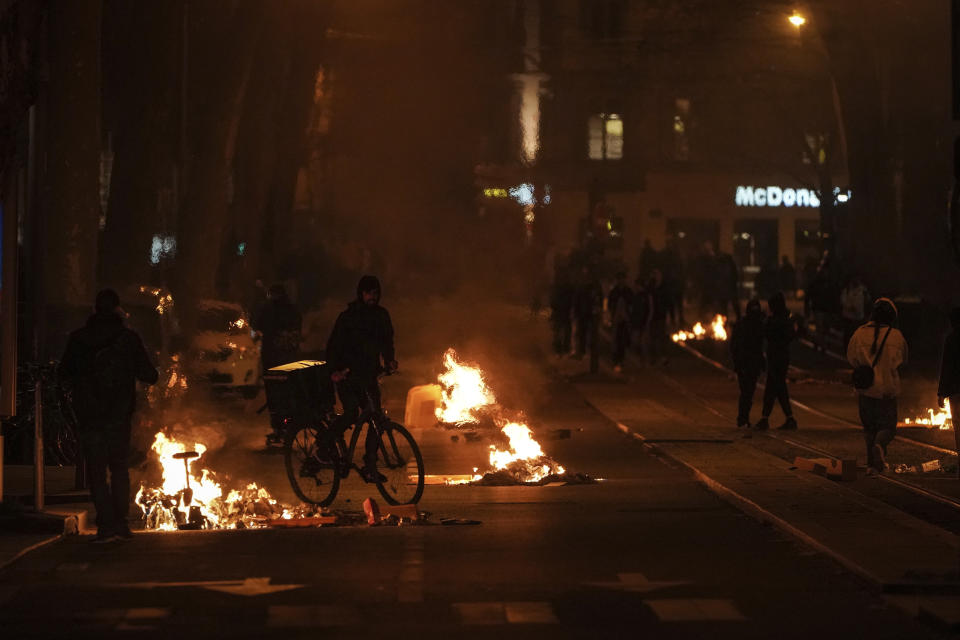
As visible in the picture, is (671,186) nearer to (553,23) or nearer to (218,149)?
(553,23)

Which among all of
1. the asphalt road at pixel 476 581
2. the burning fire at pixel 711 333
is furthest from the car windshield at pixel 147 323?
the burning fire at pixel 711 333

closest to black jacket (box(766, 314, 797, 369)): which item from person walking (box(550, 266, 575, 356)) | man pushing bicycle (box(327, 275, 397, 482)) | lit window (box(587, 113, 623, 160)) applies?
man pushing bicycle (box(327, 275, 397, 482))

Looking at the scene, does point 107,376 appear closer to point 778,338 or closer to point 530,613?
point 530,613

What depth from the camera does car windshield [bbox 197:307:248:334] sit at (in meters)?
25.9

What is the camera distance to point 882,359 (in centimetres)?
1571

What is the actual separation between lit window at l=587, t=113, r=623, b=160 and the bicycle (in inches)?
1847

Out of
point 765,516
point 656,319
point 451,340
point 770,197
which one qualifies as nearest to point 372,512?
point 765,516

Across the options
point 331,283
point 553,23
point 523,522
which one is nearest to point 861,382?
point 523,522

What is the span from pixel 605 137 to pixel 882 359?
46.7 meters

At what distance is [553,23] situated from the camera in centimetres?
5872

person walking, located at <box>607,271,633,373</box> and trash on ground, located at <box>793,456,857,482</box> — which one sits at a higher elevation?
person walking, located at <box>607,271,633,373</box>

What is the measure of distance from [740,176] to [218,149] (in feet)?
135

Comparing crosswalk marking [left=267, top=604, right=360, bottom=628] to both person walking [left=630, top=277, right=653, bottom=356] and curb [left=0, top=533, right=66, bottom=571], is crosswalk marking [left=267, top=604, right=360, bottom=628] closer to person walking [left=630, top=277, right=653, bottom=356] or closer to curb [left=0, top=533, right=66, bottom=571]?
curb [left=0, top=533, right=66, bottom=571]

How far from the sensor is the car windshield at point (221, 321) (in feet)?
85.1
